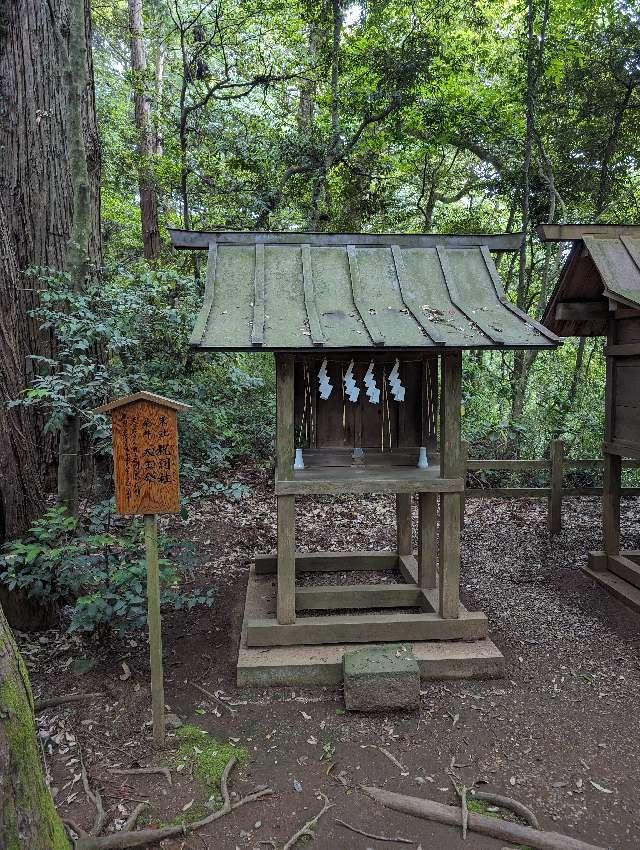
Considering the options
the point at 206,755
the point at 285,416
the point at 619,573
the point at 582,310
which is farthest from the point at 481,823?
the point at 582,310

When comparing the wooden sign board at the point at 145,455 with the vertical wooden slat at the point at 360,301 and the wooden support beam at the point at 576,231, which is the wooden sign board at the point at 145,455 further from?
the wooden support beam at the point at 576,231

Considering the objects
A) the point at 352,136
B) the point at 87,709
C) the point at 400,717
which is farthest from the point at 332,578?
the point at 352,136

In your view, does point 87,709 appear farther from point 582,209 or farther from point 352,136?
point 582,209

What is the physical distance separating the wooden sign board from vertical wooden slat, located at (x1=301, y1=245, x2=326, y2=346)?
111cm

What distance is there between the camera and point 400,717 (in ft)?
12.5

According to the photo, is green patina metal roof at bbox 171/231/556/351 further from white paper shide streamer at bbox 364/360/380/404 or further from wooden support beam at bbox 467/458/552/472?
wooden support beam at bbox 467/458/552/472

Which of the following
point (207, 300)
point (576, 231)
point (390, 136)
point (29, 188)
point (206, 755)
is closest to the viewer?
point (206, 755)

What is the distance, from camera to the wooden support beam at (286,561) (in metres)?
4.39

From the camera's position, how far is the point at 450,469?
4406mm

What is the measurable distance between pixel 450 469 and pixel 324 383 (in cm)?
128

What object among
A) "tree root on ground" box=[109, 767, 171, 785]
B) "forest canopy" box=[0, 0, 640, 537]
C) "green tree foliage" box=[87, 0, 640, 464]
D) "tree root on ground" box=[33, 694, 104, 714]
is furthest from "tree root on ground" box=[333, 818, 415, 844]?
"green tree foliage" box=[87, 0, 640, 464]

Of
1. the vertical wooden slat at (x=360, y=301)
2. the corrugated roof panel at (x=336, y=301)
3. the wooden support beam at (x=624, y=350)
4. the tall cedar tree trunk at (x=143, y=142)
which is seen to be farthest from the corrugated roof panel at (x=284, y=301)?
the tall cedar tree trunk at (x=143, y=142)

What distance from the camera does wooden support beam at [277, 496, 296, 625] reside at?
439 centimetres

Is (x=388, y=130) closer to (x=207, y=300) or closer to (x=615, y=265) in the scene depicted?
(x=615, y=265)
